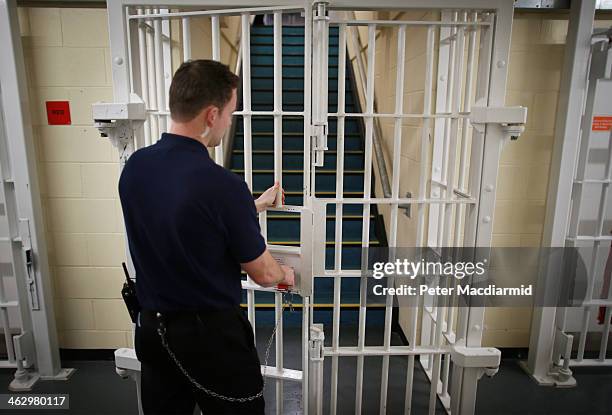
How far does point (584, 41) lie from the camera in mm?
2252

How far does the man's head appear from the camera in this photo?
1.19m

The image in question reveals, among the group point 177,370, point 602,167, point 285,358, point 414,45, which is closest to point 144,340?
point 177,370

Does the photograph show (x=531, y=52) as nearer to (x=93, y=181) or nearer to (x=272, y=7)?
Answer: (x=272, y=7)

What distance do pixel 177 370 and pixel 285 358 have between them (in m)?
1.41

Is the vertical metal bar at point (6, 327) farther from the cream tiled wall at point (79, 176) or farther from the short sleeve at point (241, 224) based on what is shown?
the short sleeve at point (241, 224)

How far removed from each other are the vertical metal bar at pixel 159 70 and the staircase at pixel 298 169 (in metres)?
1.29

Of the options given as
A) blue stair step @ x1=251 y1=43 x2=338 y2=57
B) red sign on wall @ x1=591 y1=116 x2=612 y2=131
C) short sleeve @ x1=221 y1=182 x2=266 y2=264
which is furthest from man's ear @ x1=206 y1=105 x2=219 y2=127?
blue stair step @ x1=251 y1=43 x2=338 y2=57

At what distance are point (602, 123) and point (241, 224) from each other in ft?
7.88

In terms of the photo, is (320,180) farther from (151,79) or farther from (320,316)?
(151,79)

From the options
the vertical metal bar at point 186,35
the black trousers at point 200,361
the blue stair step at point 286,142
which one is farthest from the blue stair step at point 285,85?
the black trousers at point 200,361

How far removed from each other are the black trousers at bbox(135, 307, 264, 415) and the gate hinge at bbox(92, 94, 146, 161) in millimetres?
714

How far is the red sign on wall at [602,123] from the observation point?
2420mm

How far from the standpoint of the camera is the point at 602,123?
2426 mm

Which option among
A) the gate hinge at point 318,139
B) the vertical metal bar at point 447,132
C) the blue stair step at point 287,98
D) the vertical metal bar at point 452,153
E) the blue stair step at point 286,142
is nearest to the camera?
the gate hinge at point 318,139
